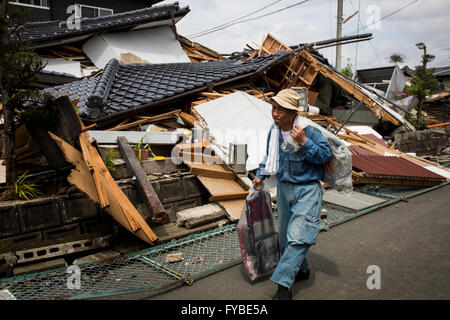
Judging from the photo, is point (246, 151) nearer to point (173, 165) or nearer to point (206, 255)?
point (173, 165)

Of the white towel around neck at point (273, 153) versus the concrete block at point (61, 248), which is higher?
the white towel around neck at point (273, 153)

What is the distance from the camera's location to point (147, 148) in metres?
6.18

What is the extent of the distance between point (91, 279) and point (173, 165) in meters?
2.62

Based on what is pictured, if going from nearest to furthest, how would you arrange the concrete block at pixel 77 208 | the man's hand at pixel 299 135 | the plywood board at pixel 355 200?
the man's hand at pixel 299 135, the concrete block at pixel 77 208, the plywood board at pixel 355 200

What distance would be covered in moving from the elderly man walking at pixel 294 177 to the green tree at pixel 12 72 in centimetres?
336

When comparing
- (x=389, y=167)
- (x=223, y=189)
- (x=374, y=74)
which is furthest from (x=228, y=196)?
(x=374, y=74)

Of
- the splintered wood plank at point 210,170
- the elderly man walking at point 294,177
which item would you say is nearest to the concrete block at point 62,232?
the splintered wood plank at point 210,170

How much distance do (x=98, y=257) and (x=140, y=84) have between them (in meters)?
5.01

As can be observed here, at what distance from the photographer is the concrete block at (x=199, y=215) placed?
502 cm

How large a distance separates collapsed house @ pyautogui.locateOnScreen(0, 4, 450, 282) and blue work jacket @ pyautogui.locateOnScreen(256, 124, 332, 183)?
183cm

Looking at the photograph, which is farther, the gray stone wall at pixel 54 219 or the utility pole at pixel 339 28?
the utility pole at pixel 339 28

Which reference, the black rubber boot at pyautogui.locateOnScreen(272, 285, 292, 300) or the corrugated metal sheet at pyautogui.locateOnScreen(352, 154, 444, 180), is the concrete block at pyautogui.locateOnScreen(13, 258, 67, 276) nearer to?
the black rubber boot at pyautogui.locateOnScreen(272, 285, 292, 300)

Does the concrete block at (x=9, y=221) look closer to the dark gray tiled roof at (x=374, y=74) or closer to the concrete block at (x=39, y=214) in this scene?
the concrete block at (x=39, y=214)
